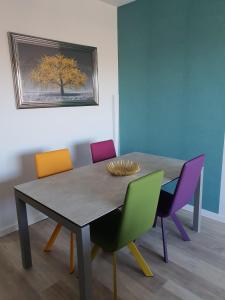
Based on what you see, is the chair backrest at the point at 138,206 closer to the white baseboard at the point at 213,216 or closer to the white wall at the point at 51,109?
the white baseboard at the point at 213,216

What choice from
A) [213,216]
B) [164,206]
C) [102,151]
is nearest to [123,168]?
[164,206]

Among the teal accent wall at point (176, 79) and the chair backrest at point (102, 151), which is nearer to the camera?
the teal accent wall at point (176, 79)

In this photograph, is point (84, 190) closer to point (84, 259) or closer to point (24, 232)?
point (84, 259)

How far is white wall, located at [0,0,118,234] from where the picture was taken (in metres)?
2.23

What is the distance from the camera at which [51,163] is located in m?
2.11

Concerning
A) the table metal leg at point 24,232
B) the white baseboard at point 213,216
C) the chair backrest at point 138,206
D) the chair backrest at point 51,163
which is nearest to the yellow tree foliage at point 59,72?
the chair backrest at point 51,163

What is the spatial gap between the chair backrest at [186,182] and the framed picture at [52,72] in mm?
1634

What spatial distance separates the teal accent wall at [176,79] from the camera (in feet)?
7.73

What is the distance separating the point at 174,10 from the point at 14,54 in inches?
70.1

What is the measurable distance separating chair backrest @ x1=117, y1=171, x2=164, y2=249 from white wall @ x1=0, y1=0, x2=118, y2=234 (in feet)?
4.88

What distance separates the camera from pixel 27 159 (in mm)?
2484

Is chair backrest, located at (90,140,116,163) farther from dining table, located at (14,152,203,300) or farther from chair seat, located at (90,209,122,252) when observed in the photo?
chair seat, located at (90,209,122,252)

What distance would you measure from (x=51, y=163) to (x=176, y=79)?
1.70 m

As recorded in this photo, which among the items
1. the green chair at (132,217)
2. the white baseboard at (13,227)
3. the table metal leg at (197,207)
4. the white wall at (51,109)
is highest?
the white wall at (51,109)
